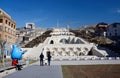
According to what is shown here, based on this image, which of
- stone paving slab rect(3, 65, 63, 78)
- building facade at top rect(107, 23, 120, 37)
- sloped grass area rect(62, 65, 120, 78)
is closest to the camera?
sloped grass area rect(62, 65, 120, 78)

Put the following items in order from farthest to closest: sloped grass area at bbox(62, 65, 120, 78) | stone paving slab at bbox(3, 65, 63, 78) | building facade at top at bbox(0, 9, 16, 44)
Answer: building facade at top at bbox(0, 9, 16, 44) < stone paving slab at bbox(3, 65, 63, 78) < sloped grass area at bbox(62, 65, 120, 78)

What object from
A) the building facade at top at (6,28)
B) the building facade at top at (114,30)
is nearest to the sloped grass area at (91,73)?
the building facade at top at (6,28)

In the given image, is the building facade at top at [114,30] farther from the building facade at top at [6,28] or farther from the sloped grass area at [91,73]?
the sloped grass area at [91,73]

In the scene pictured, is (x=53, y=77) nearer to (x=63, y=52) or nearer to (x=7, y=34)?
(x=7, y=34)

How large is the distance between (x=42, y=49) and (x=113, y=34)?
75.4 m

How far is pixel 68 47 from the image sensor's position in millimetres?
91625

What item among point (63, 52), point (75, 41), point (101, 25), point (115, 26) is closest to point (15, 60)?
point (63, 52)

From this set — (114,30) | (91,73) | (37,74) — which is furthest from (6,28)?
(114,30)

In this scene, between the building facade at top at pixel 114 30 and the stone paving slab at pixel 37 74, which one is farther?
the building facade at top at pixel 114 30

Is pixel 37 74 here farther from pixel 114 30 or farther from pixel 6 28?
pixel 114 30

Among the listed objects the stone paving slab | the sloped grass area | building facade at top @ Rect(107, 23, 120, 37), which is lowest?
the sloped grass area

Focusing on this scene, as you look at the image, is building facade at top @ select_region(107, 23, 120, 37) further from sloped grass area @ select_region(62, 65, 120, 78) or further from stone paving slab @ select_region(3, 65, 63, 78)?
stone paving slab @ select_region(3, 65, 63, 78)

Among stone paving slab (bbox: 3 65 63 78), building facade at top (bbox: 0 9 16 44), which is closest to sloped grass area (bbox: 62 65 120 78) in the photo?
stone paving slab (bbox: 3 65 63 78)

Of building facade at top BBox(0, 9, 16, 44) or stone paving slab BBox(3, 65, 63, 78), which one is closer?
stone paving slab BBox(3, 65, 63, 78)
